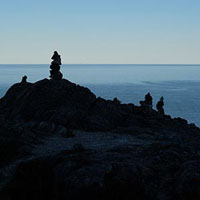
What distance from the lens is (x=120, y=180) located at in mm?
16172

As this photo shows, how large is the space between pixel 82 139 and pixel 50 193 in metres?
16.6

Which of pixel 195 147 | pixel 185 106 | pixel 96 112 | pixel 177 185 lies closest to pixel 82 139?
pixel 96 112

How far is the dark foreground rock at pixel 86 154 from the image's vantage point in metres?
15.8

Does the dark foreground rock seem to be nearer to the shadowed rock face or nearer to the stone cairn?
the shadowed rock face

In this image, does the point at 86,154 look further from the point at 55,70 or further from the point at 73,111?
the point at 55,70

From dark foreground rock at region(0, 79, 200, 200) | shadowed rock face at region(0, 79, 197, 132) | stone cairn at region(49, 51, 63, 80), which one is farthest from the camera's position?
stone cairn at region(49, 51, 63, 80)

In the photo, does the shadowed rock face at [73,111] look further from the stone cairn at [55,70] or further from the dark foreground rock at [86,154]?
the stone cairn at [55,70]

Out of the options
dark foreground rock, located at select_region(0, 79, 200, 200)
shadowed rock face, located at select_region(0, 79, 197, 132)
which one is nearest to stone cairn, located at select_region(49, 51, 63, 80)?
shadowed rock face, located at select_region(0, 79, 197, 132)

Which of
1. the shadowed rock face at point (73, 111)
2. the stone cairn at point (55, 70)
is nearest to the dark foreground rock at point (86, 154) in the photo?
the shadowed rock face at point (73, 111)

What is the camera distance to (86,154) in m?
21.9

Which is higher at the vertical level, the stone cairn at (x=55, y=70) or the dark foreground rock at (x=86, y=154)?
the stone cairn at (x=55, y=70)

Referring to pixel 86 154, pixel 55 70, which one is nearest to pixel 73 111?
pixel 55 70

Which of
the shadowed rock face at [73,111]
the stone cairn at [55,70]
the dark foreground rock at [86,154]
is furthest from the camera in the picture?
the stone cairn at [55,70]

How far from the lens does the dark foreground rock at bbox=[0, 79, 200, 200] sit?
52.0ft
